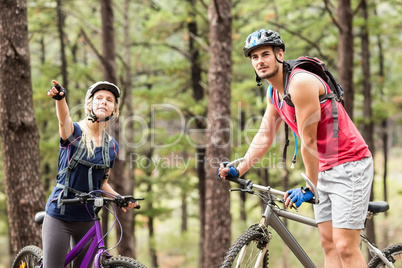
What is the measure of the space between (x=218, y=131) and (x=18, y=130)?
3.62 meters

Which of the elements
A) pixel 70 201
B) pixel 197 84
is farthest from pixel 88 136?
pixel 197 84

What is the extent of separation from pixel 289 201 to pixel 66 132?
1852mm

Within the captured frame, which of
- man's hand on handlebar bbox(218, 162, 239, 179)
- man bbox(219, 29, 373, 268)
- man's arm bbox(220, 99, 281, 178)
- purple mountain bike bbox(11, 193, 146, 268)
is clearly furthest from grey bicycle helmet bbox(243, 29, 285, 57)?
purple mountain bike bbox(11, 193, 146, 268)

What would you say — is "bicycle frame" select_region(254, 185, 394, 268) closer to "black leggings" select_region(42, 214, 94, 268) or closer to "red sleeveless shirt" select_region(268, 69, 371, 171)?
"red sleeveless shirt" select_region(268, 69, 371, 171)

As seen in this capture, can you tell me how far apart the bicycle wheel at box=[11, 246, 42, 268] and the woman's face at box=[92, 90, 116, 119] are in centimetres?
155

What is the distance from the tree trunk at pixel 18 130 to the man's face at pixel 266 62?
3.27 metres

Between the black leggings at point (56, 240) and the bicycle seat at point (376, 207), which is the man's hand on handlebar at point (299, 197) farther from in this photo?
the black leggings at point (56, 240)

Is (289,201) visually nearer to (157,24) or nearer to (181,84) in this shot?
(157,24)

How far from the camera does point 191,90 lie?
1614cm

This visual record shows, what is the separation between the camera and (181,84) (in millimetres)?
15375

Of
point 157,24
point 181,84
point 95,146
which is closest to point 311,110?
point 95,146

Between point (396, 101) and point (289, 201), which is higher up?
point (396, 101)

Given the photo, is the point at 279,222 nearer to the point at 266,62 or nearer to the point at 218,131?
the point at 266,62

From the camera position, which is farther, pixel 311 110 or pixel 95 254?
pixel 95 254
